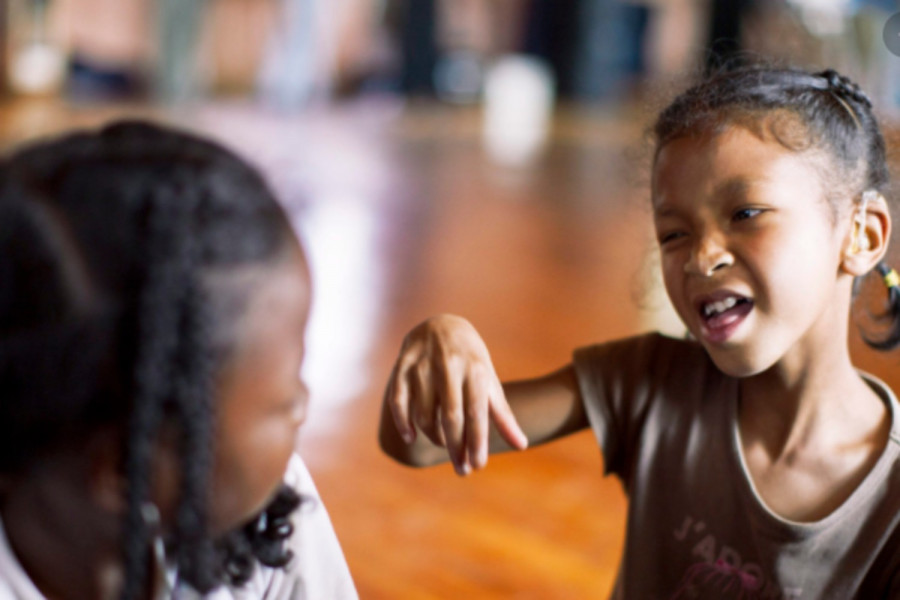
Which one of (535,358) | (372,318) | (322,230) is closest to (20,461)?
(535,358)

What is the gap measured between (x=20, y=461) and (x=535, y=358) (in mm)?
1828

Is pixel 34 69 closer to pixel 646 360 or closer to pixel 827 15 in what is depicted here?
pixel 827 15

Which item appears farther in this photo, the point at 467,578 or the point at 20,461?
the point at 467,578

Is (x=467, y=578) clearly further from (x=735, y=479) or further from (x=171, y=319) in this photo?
(x=171, y=319)

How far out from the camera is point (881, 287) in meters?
0.98

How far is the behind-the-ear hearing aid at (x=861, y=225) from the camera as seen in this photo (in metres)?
0.82

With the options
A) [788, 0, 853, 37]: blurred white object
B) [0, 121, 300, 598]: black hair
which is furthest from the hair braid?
[788, 0, 853, 37]: blurred white object

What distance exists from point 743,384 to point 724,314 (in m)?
0.12

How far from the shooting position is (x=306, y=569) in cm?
75

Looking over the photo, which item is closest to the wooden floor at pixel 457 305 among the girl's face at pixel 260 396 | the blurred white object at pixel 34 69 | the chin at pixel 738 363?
the girl's face at pixel 260 396

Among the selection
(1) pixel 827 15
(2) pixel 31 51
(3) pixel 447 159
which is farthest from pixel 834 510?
(2) pixel 31 51

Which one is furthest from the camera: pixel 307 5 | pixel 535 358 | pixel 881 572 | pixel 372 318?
pixel 307 5

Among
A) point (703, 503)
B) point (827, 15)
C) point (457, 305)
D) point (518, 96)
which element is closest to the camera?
point (703, 503)

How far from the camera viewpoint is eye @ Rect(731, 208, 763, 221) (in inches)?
30.9
